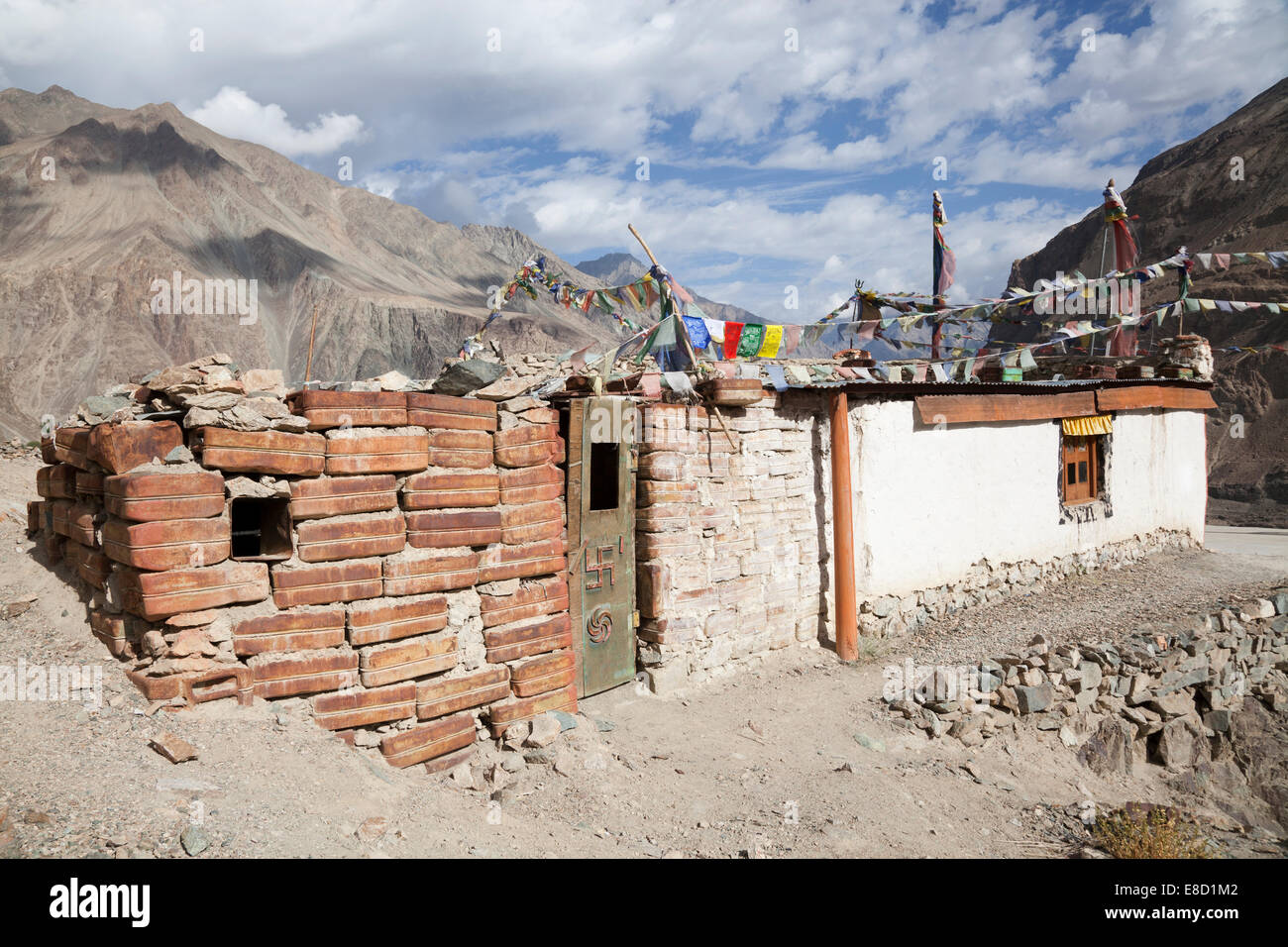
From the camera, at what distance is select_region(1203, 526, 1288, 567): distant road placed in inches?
471

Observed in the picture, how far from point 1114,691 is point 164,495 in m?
6.95

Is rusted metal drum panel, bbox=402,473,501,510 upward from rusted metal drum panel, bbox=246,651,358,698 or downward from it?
upward

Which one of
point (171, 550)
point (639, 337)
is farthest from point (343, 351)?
point (171, 550)

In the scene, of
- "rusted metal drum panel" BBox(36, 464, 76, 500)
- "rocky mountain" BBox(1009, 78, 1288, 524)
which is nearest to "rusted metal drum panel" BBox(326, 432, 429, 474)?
"rusted metal drum panel" BBox(36, 464, 76, 500)

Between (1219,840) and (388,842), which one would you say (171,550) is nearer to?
(388,842)

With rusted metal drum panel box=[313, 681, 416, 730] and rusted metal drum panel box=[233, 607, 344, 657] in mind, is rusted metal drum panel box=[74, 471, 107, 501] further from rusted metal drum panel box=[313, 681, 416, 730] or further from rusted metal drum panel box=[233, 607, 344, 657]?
rusted metal drum panel box=[313, 681, 416, 730]

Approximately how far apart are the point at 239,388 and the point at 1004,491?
7.64 meters

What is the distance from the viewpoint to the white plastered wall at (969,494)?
7129 millimetres

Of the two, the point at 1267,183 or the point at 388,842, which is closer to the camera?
the point at 388,842

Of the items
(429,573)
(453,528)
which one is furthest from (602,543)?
(429,573)

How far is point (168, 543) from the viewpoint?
331 cm

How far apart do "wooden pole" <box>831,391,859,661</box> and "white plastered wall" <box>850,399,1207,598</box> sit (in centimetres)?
32

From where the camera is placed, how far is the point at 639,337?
6.88 metres

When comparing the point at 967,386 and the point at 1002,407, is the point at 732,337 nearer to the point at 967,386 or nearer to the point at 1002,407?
the point at 967,386
